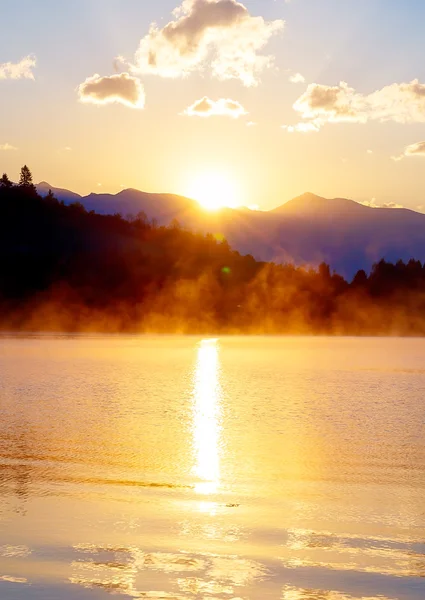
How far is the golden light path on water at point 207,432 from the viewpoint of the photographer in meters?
14.8

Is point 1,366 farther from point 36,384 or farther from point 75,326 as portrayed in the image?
point 75,326

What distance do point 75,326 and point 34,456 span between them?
175576 millimetres

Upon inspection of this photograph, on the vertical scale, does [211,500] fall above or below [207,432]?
above

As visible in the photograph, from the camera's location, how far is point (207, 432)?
72.3 ft

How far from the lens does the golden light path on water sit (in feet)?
48.6

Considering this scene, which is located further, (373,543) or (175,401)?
(175,401)

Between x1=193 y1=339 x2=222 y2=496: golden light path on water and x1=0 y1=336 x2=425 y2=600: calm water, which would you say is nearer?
x1=0 y1=336 x2=425 y2=600: calm water

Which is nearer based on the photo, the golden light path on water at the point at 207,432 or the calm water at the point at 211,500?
the calm water at the point at 211,500

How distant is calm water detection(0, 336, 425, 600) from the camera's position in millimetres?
8648

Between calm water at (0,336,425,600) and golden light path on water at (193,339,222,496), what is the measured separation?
8cm

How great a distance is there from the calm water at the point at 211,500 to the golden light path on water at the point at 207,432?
8cm

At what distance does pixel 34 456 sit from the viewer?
16562 mm

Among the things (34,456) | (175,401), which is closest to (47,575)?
(34,456)

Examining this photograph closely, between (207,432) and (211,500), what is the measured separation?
30.2 feet
